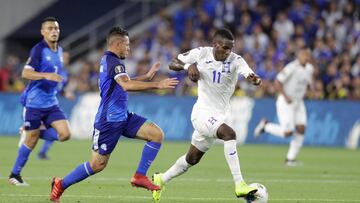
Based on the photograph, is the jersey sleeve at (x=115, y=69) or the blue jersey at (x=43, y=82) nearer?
the jersey sleeve at (x=115, y=69)

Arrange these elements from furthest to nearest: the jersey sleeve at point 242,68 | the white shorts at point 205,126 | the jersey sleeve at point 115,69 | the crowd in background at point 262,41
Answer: the crowd in background at point 262,41 < the white shorts at point 205,126 < the jersey sleeve at point 242,68 < the jersey sleeve at point 115,69

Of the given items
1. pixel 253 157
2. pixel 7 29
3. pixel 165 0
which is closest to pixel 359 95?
pixel 253 157

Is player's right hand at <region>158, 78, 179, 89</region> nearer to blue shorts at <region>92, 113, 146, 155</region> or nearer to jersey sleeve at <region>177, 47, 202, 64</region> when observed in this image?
blue shorts at <region>92, 113, 146, 155</region>

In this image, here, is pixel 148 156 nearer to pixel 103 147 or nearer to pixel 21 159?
pixel 103 147

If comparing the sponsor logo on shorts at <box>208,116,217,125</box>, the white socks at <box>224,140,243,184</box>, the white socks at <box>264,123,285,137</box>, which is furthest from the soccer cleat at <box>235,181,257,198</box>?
the white socks at <box>264,123,285,137</box>

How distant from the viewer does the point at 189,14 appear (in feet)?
102

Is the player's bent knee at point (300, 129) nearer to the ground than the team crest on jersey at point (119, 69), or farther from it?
nearer to the ground

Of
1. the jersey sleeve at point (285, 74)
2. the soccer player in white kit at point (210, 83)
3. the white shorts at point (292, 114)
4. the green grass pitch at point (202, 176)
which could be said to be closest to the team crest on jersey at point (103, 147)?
the green grass pitch at point (202, 176)

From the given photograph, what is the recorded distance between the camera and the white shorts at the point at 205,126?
1191cm

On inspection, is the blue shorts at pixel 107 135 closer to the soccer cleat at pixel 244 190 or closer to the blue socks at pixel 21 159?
the soccer cleat at pixel 244 190

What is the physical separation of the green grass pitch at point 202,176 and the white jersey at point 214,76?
1.28 m

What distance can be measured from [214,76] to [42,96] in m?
3.65

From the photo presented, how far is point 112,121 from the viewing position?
11.6m

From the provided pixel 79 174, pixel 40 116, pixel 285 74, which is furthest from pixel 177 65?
pixel 285 74
